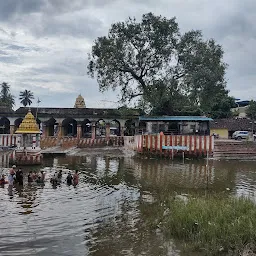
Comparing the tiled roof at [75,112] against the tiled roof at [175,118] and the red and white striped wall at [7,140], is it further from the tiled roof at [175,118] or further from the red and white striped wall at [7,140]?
the red and white striped wall at [7,140]

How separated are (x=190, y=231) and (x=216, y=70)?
3454 cm

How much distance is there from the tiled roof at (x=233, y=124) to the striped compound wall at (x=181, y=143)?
915 inches

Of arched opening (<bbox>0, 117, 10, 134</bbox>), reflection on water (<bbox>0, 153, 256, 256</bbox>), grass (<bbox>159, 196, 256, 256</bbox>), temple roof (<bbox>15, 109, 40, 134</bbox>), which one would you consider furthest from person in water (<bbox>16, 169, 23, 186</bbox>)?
arched opening (<bbox>0, 117, 10, 134</bbox>)

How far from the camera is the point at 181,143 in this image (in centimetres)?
3906

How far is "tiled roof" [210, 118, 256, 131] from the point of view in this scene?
60.8 m

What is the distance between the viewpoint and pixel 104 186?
21703mm

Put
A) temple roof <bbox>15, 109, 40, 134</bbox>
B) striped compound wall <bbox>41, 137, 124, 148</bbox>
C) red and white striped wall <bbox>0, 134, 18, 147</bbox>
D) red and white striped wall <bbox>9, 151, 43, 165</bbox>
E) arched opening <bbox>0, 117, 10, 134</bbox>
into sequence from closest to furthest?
red and white striped wall <bbox>9, 151, 43, 165</bbox> < temple roof <bbox>15, 109, 40, 134</bbox> < red and white striped wall <bbox>0, 134, 18, 147</bbox> < striped compound wall <bbox>41, 137, 124, 148</bbox> < arched opening <bbox>0, 117, 10, 134</bbox>

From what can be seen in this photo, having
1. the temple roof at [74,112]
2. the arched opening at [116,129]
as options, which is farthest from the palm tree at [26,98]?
the temple roof at [74,112]

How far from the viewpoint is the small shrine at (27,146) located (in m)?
30.4

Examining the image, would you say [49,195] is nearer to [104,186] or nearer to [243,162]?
[104,186]

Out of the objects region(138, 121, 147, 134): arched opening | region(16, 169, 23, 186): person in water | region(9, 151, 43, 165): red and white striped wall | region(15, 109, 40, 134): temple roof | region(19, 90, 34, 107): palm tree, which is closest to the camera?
region(16, 169, 23, 186): person in water

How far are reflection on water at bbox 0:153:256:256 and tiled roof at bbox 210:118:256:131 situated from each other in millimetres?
31280

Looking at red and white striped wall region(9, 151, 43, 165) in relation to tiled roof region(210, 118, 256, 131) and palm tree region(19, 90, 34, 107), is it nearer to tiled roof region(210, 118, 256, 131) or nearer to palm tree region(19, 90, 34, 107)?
tiled roof region(210, 118, 256, 131)

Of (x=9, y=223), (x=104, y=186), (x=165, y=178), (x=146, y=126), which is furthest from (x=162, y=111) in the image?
(x=9, y=223)
